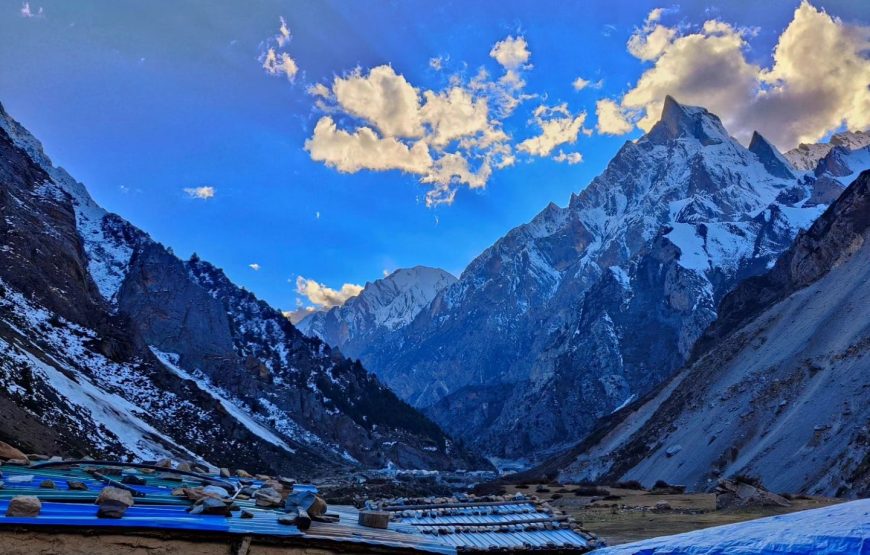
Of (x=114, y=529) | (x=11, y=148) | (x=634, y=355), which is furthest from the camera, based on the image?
(x=634, y=355)

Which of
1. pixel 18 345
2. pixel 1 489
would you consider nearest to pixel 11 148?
pixel 18 345

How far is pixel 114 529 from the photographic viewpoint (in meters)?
8.70

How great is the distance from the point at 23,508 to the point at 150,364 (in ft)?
240

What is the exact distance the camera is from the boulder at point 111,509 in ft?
29.0

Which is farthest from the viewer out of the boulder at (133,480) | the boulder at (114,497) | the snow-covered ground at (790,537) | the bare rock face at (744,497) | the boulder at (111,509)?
the bare rock face at (744,497)

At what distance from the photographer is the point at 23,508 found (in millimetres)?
8406

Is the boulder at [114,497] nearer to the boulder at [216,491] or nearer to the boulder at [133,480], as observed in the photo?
the boulder at [216,491]

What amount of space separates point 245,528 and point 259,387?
3942 inches

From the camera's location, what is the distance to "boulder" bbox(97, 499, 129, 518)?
884 centimetres

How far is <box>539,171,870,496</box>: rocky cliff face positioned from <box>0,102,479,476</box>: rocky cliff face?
1584 inches

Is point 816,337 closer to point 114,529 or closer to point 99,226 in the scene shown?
point 114,529

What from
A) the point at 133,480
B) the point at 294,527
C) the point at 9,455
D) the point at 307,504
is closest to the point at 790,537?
the point at 294,527

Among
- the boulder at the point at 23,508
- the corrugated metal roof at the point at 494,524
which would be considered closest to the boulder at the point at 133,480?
the boulder at the point at 23,508

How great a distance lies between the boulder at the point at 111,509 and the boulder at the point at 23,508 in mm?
751
